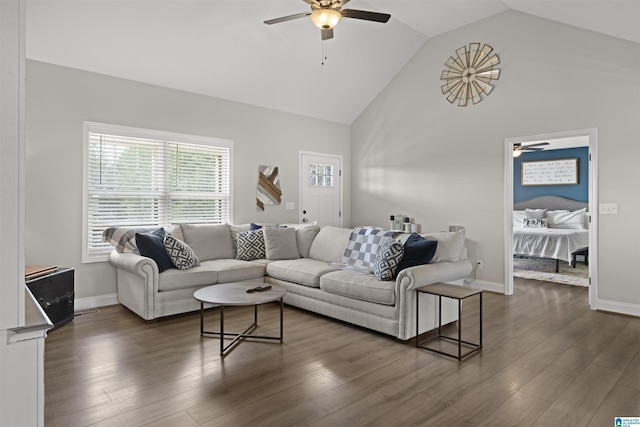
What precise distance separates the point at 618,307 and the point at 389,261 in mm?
2834

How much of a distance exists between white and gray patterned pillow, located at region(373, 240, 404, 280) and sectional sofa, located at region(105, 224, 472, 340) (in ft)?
0.25

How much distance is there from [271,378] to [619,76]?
4805 millimetres

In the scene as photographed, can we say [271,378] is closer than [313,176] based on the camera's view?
Yes

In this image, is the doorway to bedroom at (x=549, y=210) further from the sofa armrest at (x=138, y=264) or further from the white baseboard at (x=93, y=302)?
the white baseboard at (x=93, y=302)

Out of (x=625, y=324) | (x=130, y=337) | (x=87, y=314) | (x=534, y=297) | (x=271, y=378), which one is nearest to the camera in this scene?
(x=271, y=378)

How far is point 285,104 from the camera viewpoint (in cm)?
617

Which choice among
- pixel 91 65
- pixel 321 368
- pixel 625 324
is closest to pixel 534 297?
pixel 625 324

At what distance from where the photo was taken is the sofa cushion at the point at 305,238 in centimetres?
520

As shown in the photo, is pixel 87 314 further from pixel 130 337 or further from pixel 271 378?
pixel 271 378

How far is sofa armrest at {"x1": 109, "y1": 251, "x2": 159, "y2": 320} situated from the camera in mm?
3859

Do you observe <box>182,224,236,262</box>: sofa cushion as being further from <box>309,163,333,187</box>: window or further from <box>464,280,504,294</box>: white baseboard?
<box>464,280,504,294</box>: white baseboard

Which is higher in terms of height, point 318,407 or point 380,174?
point 380,174

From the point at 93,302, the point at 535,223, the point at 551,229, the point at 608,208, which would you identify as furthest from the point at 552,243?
the point at 93,302

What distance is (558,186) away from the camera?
8.74 meters
